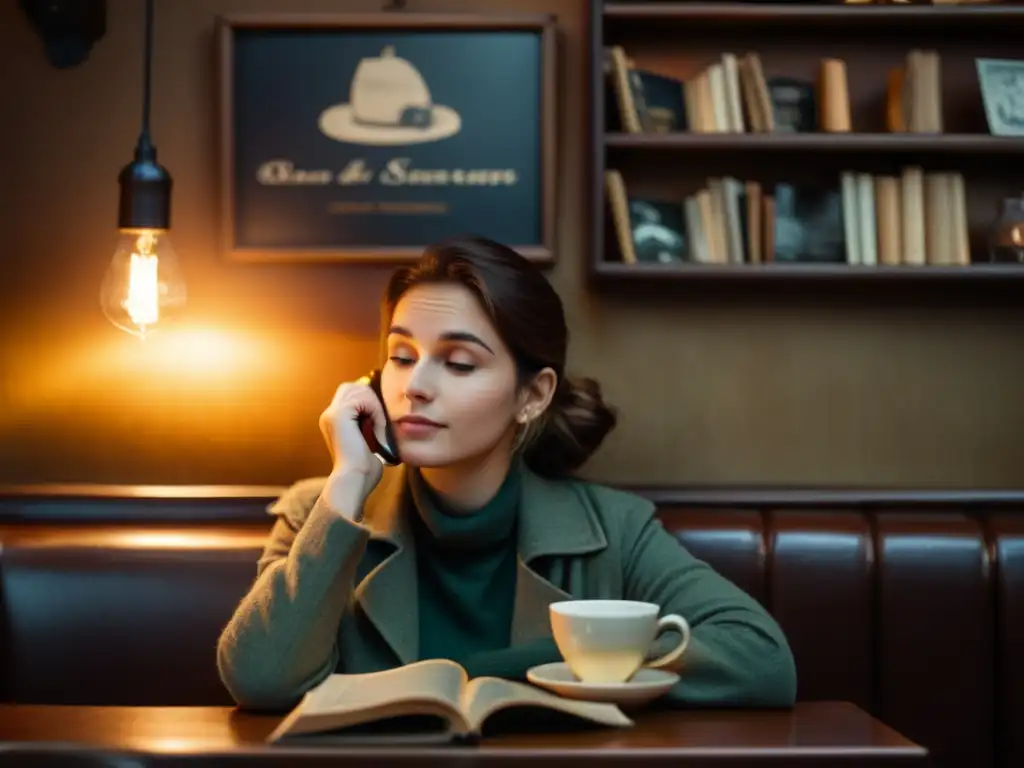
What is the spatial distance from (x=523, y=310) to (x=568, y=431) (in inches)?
12.0

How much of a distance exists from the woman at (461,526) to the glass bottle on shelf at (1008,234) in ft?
3.25

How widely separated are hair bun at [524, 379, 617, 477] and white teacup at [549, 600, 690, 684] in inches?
29.3

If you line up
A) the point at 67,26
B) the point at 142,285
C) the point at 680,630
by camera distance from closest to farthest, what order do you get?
the point at 680,630 → the point at 142,285 → the point at 67,26

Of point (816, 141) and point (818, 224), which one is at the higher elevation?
point (816, 141)

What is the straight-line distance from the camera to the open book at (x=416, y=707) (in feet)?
4.48

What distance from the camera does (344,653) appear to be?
82.4 inches

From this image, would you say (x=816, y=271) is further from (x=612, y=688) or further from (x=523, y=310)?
(x=612, y=688)

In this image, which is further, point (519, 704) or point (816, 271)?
point (816, 271)

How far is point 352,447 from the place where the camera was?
6.75ft

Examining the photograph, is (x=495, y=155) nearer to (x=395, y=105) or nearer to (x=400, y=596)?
(x=395, y=105)

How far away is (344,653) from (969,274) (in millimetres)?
1458

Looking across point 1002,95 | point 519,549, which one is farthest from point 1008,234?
point 519,549

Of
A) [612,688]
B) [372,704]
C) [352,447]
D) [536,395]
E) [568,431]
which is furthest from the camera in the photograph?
[568,431]

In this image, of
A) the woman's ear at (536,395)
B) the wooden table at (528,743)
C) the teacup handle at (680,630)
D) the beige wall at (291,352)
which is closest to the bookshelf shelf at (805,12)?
the beige wall at (291,352)
